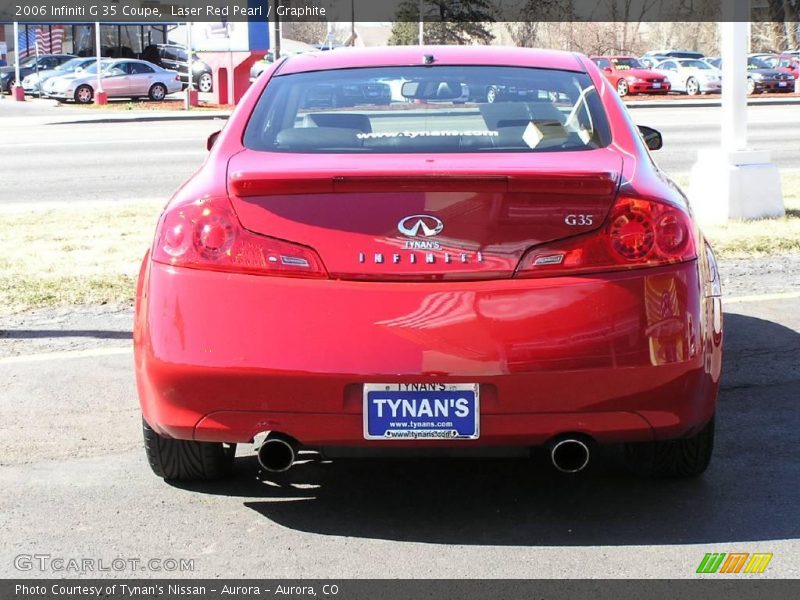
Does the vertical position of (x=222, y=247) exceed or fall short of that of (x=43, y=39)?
it exceeds it

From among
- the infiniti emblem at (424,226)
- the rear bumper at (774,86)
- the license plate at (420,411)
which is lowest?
the rear bumper at (774,86)

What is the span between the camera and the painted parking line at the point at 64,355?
20.4 feet

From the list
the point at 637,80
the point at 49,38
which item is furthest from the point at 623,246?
the point at 49,38

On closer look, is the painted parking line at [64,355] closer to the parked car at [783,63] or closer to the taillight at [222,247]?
the taillight at [222,247]

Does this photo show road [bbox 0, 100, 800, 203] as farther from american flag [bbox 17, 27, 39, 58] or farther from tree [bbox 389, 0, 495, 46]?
tree [bbox 389, 0, 495, 46]

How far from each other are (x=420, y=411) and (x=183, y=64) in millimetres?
49258

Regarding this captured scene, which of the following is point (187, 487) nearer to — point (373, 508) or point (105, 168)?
point (373, 508)

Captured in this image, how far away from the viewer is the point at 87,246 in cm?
963

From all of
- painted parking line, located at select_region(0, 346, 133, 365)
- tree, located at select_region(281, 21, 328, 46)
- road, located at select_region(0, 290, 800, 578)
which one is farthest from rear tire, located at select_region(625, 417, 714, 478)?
tree, located at select_region(281, 21, 328, 46)

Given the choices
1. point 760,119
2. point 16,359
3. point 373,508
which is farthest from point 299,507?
point 760,119

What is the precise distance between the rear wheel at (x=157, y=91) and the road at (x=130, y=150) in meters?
10.5

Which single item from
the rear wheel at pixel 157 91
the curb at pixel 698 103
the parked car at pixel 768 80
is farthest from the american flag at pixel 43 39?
the parked car at pixel 768 80

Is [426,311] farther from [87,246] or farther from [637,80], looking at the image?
[637,80]
